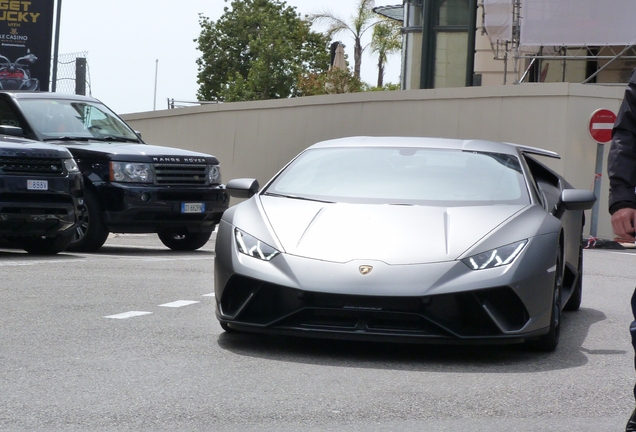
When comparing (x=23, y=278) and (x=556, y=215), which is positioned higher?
(x=556, y=215)

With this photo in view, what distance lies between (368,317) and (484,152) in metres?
2.01

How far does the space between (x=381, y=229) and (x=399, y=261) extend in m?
0.38

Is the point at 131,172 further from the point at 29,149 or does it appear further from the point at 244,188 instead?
the point at 244,188

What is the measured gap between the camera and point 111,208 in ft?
43.9

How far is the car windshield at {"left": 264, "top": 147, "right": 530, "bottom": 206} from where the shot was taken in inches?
281

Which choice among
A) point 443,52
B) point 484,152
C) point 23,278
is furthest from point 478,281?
point 443,52

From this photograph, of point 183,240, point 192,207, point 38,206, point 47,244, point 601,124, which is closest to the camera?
point 38,206

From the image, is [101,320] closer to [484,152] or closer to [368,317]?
[368,317]

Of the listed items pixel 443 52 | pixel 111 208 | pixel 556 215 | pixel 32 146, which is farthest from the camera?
pixel 443 52

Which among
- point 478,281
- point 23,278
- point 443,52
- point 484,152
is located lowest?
point 23,278

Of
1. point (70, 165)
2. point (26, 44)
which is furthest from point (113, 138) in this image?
point (26, 44)

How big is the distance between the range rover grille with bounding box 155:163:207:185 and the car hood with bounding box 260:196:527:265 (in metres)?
6.92

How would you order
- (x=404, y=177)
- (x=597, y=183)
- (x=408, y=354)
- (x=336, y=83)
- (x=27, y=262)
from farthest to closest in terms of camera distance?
1. (x=336, y=83)
2. (x=597, y=183)
3. (x=27, y=262)
4. (x=404, y=177)
5. (x=408, y=354)

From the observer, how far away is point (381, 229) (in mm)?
6520
